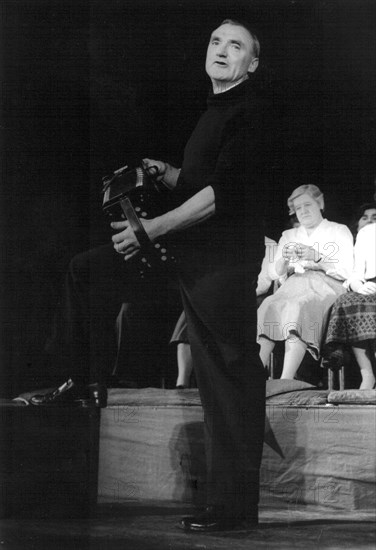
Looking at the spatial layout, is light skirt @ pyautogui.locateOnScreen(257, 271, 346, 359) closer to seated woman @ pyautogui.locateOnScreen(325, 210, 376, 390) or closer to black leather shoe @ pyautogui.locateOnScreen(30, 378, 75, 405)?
→ seated woman @ pyautogui.locateOnScreen(325, 210, 376, 390)

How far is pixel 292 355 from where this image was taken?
389cm

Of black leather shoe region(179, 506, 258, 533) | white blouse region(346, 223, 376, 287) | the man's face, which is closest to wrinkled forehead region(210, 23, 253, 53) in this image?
the man's face

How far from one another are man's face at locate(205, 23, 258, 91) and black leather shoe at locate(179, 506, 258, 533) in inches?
81.9

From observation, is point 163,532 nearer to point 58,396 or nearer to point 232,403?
point 232,403

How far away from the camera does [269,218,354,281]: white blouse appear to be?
12.9ft

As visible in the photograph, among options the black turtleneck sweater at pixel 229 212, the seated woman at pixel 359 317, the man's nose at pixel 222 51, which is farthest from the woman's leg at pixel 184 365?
the man's nose at pixel 222 51

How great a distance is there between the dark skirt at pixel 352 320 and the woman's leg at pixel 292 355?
134 millimetres

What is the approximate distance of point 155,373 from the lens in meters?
4.00

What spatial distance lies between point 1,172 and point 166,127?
0.94 m

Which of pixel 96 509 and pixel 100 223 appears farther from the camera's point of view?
pixel 100 223

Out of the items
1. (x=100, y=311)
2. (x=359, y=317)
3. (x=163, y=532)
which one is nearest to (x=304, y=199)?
(x=359, y=317)

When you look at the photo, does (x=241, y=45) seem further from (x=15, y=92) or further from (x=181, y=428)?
(x=181, y=428)

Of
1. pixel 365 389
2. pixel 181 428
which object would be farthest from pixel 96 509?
pixel 365 389

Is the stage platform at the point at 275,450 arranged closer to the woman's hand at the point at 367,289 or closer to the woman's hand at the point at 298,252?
the woman's hand at the point at 367,289
